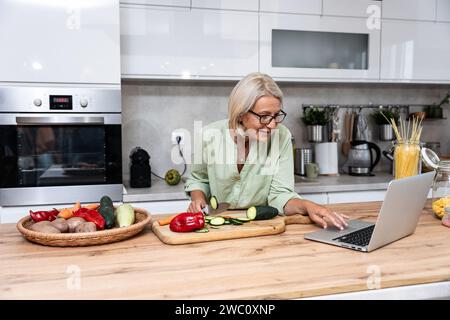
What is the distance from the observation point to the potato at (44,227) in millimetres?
1475

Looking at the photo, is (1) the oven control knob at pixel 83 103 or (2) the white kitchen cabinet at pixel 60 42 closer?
(2) the white kitchen cabinet at pixel 60 42

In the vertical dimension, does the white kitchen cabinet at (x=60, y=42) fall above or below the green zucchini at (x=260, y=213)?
above

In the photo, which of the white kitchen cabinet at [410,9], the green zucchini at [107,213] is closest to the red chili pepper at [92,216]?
the green zucchini at [107,213]

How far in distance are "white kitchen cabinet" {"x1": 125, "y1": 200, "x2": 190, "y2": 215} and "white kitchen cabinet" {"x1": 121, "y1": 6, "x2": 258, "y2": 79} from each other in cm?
80

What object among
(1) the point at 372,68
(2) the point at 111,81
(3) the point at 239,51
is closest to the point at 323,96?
(1) the point at 372,68

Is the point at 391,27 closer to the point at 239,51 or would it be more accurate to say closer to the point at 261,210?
the point at 239,51

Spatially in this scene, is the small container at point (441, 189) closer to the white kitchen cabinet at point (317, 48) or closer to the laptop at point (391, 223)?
the laptop at point (391, 223)

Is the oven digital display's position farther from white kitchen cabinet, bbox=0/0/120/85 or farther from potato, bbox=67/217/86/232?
potato, bbox=67/217/86/232

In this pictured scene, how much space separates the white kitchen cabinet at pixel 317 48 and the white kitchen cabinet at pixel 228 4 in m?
0.10

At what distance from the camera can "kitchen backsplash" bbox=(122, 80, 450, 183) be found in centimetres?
340

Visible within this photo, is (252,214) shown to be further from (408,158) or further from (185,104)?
(185,104)

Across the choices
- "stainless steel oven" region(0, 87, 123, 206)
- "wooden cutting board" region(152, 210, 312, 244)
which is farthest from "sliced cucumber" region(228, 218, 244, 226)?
"stainless steel oven" region(0, 87, 123, 206)

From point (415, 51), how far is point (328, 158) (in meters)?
1.00

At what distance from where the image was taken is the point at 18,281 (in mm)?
1160
